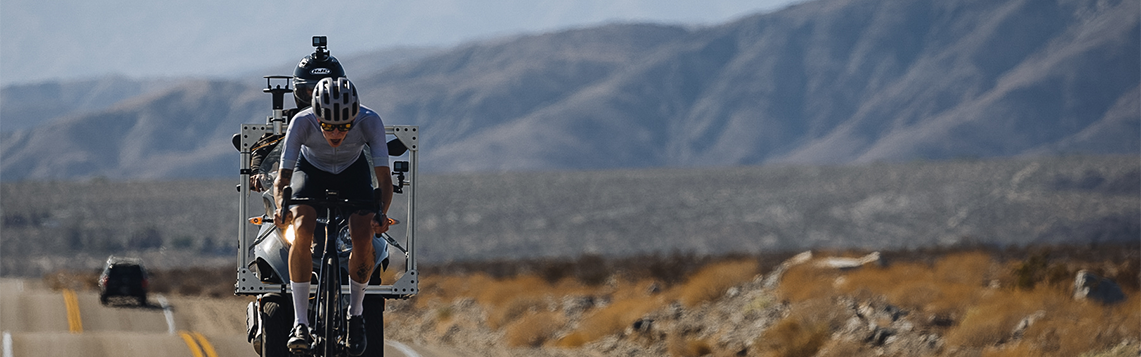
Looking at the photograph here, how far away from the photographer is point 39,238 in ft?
277

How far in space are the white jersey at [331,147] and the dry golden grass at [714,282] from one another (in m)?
15.1

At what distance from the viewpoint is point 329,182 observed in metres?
8.56

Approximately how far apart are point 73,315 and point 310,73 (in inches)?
1117

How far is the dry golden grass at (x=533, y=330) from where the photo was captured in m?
23.8

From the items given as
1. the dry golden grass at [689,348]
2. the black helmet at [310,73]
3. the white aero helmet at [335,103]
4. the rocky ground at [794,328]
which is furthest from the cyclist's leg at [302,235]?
the dry golden grass at [689,348]

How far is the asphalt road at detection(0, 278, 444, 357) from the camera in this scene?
48.3ft

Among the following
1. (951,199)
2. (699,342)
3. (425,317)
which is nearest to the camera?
(699,342)

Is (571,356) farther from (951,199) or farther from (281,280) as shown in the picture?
(951,199)

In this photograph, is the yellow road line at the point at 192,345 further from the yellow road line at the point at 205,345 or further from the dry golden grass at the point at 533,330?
the dry golden grass at the point at 533,330

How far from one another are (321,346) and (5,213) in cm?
8965

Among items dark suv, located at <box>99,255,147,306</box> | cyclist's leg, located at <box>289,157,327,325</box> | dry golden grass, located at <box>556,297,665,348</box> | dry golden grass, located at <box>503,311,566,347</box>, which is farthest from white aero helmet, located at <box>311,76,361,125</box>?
dark suv, located at <box>99,255,147,306</box>

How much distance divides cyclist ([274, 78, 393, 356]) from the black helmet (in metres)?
1.31

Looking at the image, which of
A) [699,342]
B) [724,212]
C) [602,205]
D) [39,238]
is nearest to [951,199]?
[724,212]

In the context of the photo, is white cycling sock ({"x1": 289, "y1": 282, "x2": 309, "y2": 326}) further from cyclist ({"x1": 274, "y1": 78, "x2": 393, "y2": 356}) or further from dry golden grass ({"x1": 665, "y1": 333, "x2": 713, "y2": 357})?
dry golden grass ({"x1": 665, "y1": 333, "x2": 713, "y2": 357})
